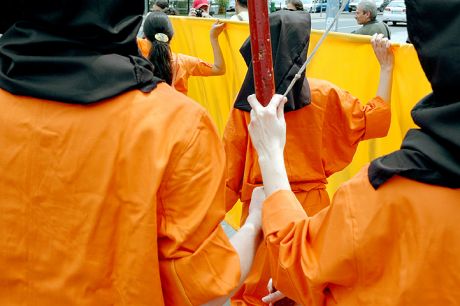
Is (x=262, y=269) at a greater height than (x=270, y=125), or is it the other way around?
(x=270, y=125)

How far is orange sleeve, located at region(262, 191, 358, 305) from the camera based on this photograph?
4.02ft

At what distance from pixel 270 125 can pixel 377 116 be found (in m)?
1.08

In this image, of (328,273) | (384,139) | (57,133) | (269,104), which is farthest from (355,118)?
(57,133)

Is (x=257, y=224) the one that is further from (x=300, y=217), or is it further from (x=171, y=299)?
(x=171, y=299)

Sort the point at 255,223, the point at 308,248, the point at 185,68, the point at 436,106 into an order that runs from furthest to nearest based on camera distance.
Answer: the point at 185,68 → the point at 255,223 → the point at 308,248 → the point at 436,106

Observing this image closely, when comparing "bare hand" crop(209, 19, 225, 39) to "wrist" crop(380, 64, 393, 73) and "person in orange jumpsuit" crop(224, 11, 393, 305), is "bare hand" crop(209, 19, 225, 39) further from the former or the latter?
"wrist" crop(380, 64, 393, 73)

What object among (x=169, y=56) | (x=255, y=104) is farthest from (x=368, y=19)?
(x=255, y=104)

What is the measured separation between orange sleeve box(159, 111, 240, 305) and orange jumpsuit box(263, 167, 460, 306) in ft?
0.70

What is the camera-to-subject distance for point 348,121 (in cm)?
254

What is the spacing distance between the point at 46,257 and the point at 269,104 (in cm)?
79

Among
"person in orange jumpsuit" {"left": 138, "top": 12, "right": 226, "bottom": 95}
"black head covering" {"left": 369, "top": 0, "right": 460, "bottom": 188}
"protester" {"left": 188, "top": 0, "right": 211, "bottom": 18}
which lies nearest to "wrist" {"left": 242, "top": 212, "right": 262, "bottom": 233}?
"black head covering" {"left": 369, "top": 0, "right": 460, "bottom": 188}

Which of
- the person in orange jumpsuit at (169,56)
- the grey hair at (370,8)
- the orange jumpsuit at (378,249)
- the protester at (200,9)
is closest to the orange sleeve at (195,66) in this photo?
the person in orange jumpsuit at (169,56)

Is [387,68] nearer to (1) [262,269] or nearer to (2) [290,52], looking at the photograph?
(2) [290,52]

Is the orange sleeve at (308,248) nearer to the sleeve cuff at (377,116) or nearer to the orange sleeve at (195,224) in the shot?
the orange sleeve at (195,224)
